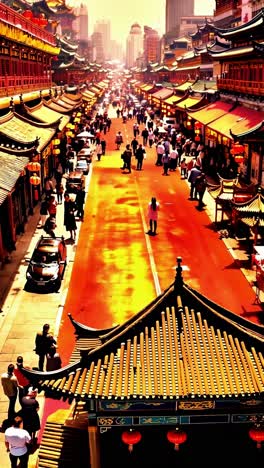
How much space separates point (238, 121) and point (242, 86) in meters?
4.61

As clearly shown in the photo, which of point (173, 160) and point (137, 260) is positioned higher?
point (173, 160)

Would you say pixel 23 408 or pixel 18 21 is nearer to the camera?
pixel 23 408

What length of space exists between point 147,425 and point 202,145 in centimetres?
3379

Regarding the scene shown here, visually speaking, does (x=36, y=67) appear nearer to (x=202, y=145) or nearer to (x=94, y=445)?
(x=202, y=145)

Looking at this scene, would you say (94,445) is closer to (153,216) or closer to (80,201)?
(153,216)

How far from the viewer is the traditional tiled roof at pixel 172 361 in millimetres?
6484

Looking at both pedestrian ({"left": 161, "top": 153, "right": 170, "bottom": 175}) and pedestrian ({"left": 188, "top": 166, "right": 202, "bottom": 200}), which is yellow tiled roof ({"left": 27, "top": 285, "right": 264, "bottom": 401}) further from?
pedestrian ({"left": 161, "top": 153, "right": 170, "bottom": 175})

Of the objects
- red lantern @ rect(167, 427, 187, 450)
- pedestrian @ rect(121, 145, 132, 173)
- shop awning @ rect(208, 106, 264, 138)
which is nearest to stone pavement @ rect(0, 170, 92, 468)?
red lantern @ rect(167, 427, 187, 450)

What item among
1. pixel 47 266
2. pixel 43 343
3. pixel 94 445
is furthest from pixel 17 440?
pixel 47 266

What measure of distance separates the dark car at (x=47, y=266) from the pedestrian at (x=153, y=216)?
5.12 m

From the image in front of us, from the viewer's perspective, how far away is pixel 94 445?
708 cm

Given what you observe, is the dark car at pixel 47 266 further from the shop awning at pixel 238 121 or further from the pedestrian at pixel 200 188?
the shop awning at pixel 238 121

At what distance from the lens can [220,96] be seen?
43.1 metres

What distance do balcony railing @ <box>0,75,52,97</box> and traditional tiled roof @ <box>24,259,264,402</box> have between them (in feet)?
67.7
